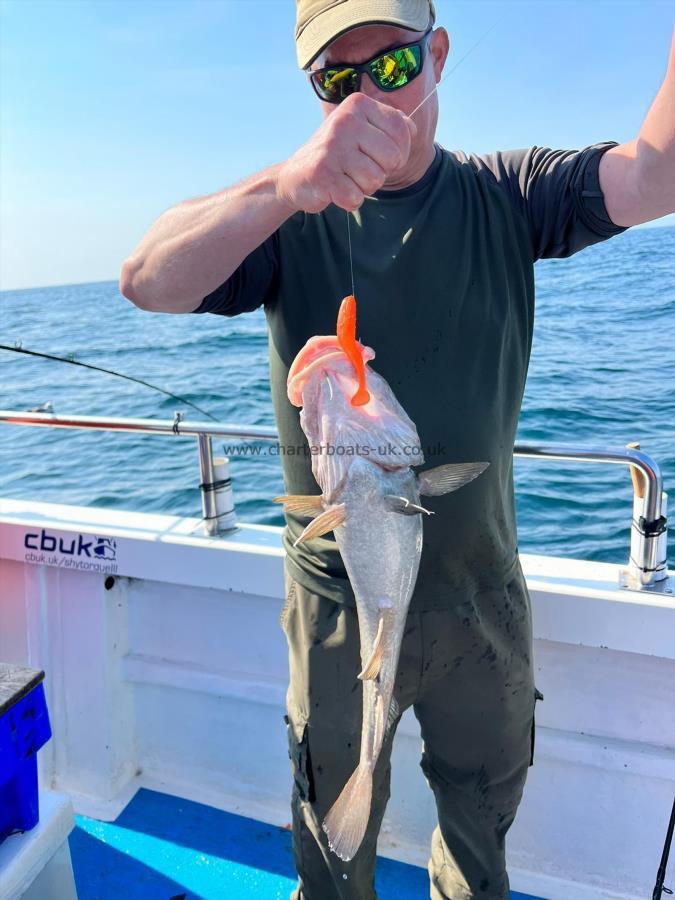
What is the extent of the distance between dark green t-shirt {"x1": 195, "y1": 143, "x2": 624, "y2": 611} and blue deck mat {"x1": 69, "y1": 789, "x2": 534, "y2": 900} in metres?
1.52

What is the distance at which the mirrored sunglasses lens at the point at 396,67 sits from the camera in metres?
1.60

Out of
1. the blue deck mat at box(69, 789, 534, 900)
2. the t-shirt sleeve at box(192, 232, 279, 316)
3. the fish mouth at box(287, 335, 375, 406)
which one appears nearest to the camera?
the fish mouth at box(287, 335, 375, 406)

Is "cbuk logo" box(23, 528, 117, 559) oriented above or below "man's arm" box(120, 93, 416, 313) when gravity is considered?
below

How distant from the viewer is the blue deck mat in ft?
8.55

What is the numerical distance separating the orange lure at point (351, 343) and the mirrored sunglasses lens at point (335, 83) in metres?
0.65

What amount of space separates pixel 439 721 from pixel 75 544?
6.05 ft

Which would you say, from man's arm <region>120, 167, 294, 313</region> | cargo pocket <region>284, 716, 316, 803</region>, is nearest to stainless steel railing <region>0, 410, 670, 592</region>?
man's arm <region>120, 167, 294, 313</region>

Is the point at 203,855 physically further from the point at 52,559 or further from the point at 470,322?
the point at 470,322

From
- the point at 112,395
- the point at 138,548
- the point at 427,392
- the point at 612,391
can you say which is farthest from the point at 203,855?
the point at 112,395

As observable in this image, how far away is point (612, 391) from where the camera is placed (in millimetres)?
8227

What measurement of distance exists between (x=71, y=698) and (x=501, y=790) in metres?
2.01

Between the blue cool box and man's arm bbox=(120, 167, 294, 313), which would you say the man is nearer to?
man's arm bbox=(120, 167, 294, 313)

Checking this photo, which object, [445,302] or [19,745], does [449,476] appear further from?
[19,745]

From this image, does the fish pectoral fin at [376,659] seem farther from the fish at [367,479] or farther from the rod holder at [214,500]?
the rod holder at [214,500]
